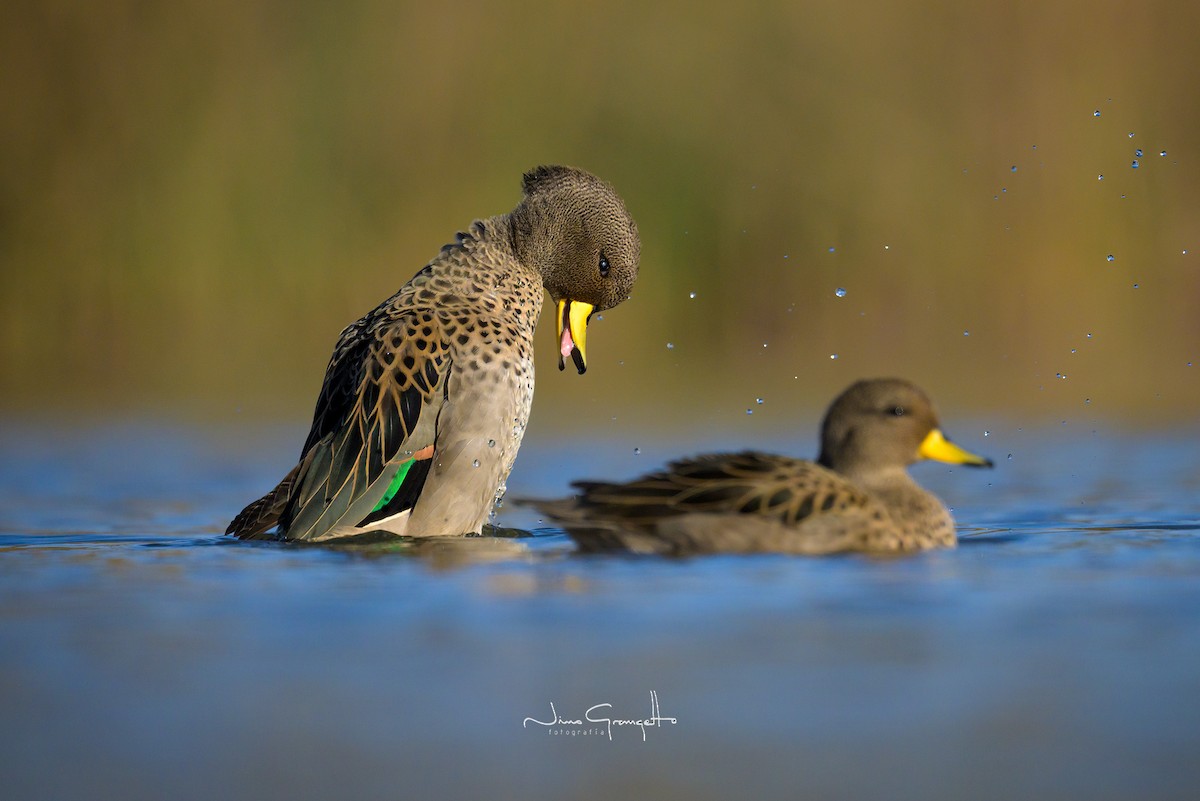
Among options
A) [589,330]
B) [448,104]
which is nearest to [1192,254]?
[589,330]

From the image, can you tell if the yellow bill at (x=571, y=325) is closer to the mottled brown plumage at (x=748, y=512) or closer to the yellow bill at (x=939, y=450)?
the mottled brown plumage at (x=748, y=512)

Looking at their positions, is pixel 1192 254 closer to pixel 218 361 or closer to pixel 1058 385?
pixel 1058 385

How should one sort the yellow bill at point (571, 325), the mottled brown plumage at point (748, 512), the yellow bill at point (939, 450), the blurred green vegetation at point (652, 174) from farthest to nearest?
the blurred green vegetation at point (652, 174) → the yellow bill at point (571, 325) → the yellow bill at point (939, 450) → the mottled brown plumage at point (748, 512)

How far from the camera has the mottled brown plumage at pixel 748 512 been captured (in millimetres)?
5602

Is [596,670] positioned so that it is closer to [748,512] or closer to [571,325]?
[748,512]

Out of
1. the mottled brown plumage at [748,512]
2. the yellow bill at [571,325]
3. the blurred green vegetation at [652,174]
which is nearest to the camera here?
the mottled brown plumage at [748,512]

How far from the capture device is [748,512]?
5.64 metres

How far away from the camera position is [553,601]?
16.2 ft

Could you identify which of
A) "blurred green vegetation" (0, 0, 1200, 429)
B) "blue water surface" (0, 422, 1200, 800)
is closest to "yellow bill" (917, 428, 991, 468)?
"blue water surface" (0, 422, 1200, 800)

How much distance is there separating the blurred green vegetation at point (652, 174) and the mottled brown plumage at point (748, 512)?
608 centimetres

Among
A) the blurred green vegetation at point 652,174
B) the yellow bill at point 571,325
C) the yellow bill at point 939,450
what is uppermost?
the blurred green vegetation at point 652,174

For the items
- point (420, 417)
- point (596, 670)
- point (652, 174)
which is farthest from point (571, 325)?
point (652, 174)

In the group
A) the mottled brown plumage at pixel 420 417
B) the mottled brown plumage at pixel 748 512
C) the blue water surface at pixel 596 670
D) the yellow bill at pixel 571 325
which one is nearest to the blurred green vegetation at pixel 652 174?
the yellow bill at pixel 571 325

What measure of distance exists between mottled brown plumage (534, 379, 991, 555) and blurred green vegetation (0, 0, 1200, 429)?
6.08 metres
